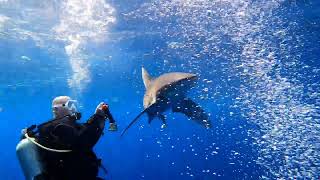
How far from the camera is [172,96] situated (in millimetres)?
11211

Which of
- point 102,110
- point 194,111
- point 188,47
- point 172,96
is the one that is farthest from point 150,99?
point 188,47

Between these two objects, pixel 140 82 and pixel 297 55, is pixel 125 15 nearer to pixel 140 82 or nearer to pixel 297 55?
pixel 297 55

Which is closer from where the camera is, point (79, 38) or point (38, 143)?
point (38, 143)

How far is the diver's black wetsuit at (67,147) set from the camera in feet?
15.3

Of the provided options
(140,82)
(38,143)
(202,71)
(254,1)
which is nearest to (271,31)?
(254,1)

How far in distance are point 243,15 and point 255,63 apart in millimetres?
7072

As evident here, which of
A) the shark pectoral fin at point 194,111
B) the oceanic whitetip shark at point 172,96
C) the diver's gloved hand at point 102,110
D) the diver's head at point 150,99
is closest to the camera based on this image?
the diver's gloved hand at point 102,110

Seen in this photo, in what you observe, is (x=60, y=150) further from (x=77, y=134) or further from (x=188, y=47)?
(x=188, y=47)

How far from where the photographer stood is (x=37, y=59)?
29359 millimetres

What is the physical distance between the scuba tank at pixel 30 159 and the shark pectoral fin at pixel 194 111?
7698 mm

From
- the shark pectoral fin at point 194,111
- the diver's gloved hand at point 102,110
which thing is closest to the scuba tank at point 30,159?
the diver's gloved hand at point 102,110

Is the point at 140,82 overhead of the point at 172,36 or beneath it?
overhead

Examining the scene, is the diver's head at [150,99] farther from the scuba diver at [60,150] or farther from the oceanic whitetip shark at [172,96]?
the scuba diver at [60,150]

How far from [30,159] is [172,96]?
685 centimetres
